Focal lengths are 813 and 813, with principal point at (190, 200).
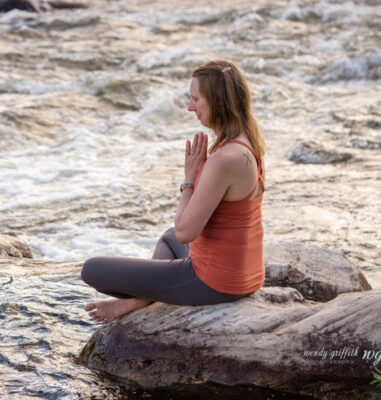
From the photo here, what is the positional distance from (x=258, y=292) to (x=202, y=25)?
623 inches

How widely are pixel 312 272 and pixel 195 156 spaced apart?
141 centimetres

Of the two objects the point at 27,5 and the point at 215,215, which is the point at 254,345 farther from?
the point at 27,5

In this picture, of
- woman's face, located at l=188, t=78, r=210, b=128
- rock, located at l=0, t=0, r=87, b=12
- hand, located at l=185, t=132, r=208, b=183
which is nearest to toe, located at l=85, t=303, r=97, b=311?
hand, located at l=185, t=132, r=208, b=183

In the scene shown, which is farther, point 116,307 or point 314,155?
point 314,155

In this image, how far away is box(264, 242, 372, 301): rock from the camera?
200 inches

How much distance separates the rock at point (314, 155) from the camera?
10.4m

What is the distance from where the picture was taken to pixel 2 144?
11.2m

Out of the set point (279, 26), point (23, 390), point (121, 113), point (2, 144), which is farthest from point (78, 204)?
point (279, 26)

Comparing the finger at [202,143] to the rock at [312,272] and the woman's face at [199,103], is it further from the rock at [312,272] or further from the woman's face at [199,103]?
the rock at [312,272]

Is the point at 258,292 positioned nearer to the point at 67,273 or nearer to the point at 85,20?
the point at 67,273

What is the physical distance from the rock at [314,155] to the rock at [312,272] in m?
5.14

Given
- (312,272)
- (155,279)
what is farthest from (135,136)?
(155,279)

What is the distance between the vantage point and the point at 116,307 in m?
4.48

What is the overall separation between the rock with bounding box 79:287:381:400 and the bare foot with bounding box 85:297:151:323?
0.12 ft
